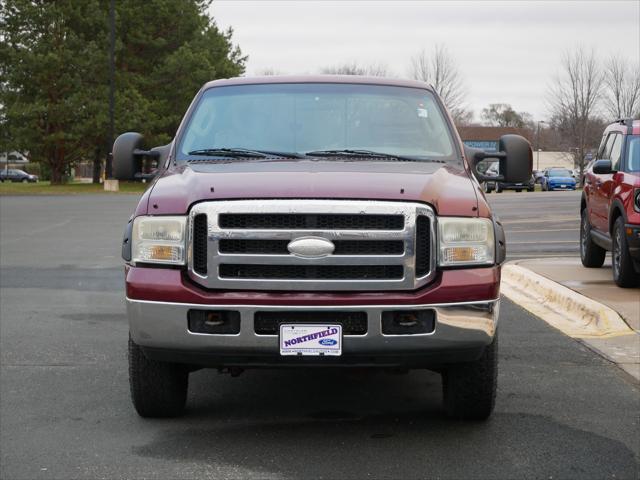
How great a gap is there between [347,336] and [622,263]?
6404 millimetres

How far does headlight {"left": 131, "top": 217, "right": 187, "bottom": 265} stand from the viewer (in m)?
4.71

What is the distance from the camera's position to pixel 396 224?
4633mm

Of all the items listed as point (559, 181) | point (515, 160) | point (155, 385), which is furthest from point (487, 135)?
point (155, 385)

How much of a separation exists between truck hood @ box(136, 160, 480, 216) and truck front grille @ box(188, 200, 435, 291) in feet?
0.19

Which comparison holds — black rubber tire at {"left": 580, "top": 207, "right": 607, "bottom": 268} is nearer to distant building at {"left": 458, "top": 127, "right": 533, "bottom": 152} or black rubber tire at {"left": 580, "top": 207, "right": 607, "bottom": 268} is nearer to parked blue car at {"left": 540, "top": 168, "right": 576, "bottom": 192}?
parked blue car at {"left": 540, "top": 168, "right": 576, "bottom": 192}

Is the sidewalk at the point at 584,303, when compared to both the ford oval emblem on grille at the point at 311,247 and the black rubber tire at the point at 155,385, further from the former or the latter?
the black rubber tire at the point at 155,385

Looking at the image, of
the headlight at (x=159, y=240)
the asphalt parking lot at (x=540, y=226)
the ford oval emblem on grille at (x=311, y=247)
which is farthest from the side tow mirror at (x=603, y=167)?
the headlight at (x=159, y=240)

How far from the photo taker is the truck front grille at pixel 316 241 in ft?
15.1

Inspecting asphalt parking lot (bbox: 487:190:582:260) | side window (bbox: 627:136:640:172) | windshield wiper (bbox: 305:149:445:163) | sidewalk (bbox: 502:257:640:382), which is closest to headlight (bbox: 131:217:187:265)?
windshield wiper (bbox: 305:149:445:163)

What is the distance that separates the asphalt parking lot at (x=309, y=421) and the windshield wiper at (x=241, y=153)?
1.45 metres

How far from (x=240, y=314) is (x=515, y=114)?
132 m

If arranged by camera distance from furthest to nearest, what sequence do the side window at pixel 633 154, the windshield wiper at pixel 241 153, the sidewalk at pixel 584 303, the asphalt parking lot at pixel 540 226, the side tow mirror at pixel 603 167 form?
the asphalt parking lot at pixel 540 226 → the side tow mirror at pixel 603 167 → the side window at pixel 633 154 → the sidewalk at pixel 584 303 → the windshield wiper at pixel 241 153

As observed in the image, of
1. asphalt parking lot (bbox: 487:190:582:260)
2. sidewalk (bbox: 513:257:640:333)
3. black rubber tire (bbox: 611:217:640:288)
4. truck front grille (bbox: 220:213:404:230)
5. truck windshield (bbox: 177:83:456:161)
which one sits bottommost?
asphalt parking lot (bbox: 487:190:582:260)

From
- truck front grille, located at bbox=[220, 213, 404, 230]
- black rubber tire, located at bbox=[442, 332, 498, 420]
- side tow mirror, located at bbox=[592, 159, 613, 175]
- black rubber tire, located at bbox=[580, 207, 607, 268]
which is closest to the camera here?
truck front grille, located at bbox=[220, 213, 404, 230]
